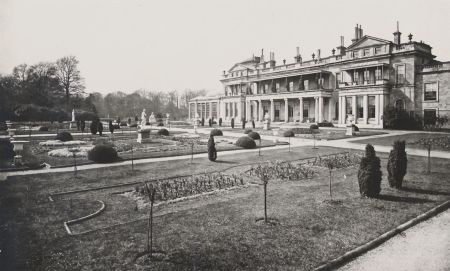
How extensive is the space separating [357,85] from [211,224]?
4080cm

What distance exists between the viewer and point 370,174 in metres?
10.1

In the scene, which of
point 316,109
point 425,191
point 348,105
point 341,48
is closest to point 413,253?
point 425,191

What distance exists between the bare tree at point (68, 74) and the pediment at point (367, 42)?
5535 centimetres

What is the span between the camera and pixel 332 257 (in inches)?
243

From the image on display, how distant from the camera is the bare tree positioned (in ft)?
215

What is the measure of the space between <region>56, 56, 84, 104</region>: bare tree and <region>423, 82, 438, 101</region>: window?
2534 inches

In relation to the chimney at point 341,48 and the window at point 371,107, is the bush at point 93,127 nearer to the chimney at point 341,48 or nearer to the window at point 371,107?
the window at point 371,107

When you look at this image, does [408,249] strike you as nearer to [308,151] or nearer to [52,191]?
[52,191]

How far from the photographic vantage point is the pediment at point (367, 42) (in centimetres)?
4197

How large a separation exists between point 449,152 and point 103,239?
2204cm

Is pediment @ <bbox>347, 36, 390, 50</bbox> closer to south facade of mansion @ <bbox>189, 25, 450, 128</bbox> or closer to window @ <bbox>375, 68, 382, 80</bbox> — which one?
south facade of mansion @ <bbox>189, 25, 450, 128</bbox>

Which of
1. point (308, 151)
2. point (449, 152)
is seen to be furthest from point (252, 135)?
point (449, 152)

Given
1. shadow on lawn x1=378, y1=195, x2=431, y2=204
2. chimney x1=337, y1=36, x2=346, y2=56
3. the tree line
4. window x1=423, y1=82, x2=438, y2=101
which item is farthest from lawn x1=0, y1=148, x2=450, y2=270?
the tree line

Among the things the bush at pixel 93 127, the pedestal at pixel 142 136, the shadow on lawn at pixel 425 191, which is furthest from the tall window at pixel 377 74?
the bush at pixel 93 127
